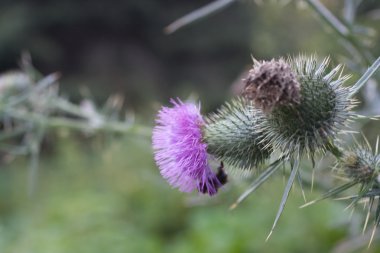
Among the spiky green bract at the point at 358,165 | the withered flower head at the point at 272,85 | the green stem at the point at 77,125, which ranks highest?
the green stem at the point at 77,125

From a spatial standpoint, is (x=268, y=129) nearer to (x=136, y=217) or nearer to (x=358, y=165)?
(x=358, y=165)

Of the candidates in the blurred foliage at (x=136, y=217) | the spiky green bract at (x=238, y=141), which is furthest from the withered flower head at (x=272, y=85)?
the blurred foliage at (x=136, y=217)

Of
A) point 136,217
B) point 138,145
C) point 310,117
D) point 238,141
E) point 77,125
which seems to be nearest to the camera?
point 310,117

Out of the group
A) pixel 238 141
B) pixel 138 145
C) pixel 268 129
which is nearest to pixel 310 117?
pixel 268 129

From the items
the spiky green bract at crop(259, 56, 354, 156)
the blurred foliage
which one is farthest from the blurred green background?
the spiky green bract at crop(259, 56, 354, 156)

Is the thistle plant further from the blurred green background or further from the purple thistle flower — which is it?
the blurred green background

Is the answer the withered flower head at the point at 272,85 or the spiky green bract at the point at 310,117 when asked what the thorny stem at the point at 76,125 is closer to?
the spiky green bract at the point at 310,117

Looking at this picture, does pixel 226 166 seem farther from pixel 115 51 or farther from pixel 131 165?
pixel 115 51
